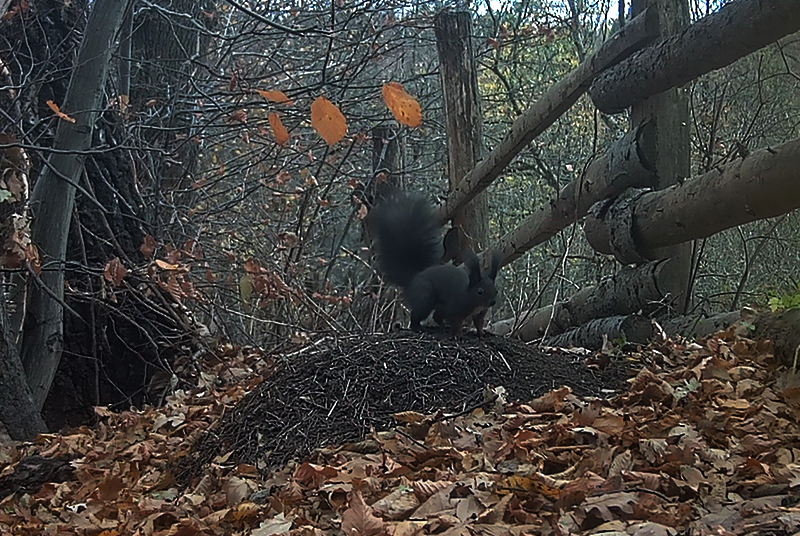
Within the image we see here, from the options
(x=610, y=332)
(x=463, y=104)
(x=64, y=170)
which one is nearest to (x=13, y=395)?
(x=64, y=170)

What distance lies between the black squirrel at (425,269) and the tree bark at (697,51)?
1.09 meters

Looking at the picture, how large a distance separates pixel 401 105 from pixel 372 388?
3.61ft

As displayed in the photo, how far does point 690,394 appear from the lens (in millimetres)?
2990

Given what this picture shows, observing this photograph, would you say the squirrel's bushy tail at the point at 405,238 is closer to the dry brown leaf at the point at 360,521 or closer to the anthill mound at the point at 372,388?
the anthill mound at the point at 372,388

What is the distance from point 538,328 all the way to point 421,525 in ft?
11.6

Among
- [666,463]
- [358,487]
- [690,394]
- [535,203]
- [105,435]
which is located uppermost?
[535,203]

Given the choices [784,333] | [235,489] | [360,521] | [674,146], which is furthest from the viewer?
[674,146]

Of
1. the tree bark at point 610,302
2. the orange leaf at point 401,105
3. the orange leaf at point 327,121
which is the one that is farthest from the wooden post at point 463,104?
the orange leaf at point 327,121

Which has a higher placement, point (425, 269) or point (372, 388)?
point (425, 269)

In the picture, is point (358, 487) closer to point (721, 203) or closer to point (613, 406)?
point (613, 406)

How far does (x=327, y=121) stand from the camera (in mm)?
2916

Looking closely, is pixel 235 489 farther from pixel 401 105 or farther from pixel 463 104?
pixel 463 104

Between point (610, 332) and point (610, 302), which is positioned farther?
point (610, 302)

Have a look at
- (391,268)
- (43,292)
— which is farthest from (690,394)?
(43,292)
